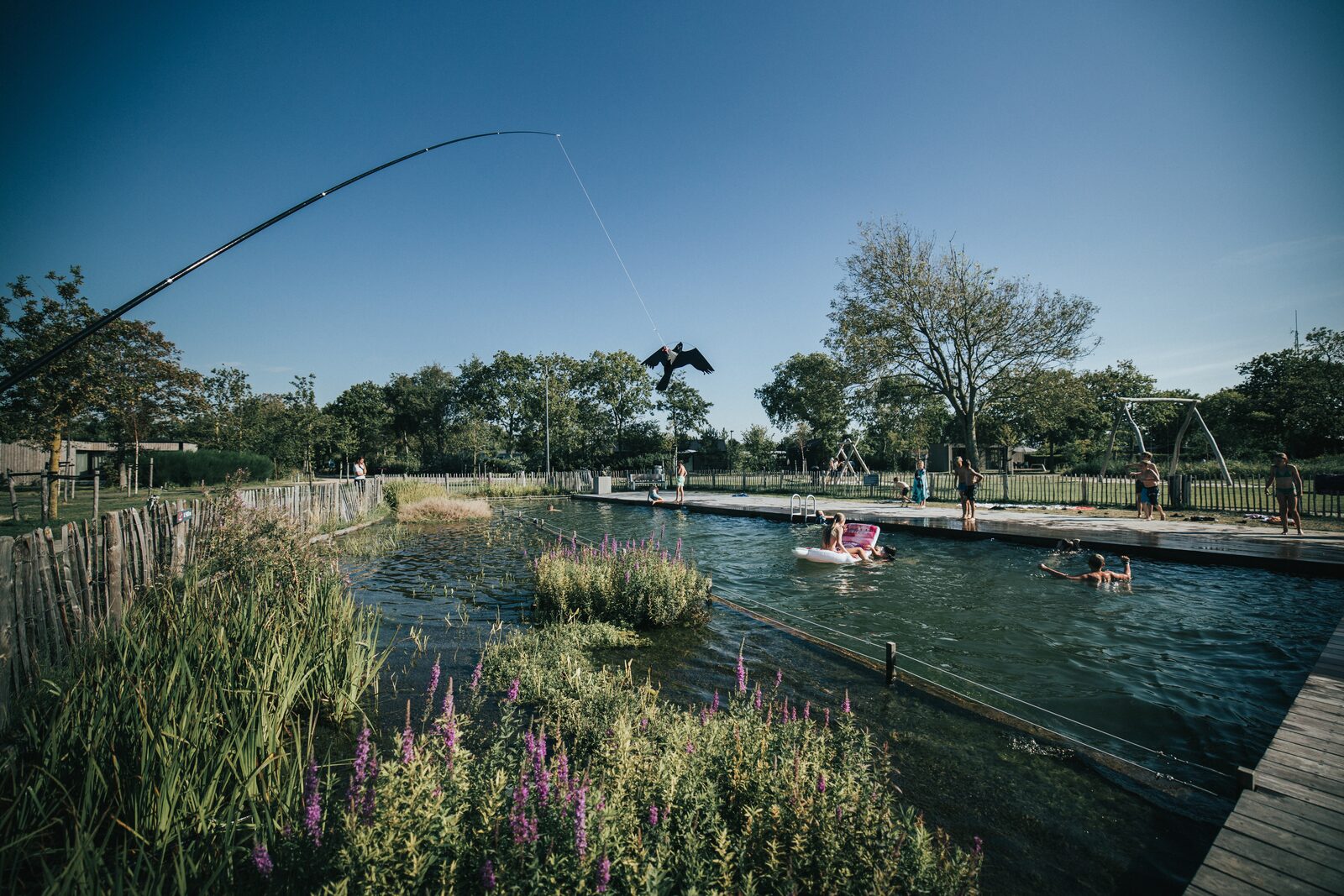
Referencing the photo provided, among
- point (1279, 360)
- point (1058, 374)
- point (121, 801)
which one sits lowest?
point (121, 801)

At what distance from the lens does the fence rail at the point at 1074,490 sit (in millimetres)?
18859

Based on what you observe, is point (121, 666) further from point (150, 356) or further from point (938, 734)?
point (150, 356)

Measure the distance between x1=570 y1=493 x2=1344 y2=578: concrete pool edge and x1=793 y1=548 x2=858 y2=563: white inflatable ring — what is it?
4.95m

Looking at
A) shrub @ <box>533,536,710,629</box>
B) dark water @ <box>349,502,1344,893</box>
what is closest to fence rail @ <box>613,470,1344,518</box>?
dark water @ <box>349,502,1344,893</box>

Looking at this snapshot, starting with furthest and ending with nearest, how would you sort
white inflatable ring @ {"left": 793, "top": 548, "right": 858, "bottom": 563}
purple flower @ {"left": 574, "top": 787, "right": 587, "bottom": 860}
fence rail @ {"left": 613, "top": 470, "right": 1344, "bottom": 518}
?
fence rail @ {"left": 613, "top": 470, "right": 1344, "bottom": 518}, white inflatable ring @ {"left": 793, "top": 548, "right": 858, "bottom": 563}, purple flower @ {"left": 574, "top": 787, "right": 587, "bottom": 860}

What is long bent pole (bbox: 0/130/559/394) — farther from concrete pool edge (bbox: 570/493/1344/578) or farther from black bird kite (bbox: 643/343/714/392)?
concrete pool edge (bbox: 570/493/1344/578)

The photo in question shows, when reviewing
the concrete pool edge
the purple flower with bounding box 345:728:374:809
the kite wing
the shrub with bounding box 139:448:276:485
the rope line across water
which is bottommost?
the rope line across water

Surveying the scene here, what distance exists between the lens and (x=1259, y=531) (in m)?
14.0

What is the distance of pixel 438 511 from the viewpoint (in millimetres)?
22812

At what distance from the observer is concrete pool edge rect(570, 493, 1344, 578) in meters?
10.7

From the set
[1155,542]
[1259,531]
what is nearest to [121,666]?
[1155,542]

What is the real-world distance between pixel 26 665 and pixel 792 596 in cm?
943

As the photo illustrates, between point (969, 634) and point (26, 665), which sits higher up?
point (26, 665)

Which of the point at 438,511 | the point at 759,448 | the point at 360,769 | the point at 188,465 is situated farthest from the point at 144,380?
the point at 759,448
